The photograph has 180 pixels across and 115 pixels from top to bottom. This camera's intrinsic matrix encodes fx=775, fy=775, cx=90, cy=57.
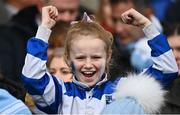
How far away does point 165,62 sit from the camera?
4410mm

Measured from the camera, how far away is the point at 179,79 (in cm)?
488

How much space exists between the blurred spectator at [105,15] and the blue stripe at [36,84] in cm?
324

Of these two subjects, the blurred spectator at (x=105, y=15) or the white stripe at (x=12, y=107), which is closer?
the white stripe at (x=12, y=107)

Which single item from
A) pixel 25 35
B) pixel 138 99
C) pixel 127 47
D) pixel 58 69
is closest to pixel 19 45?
pixel 25 35

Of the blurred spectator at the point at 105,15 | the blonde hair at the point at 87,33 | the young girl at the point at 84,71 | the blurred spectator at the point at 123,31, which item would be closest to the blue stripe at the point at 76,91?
the young girl at the point at 84,71

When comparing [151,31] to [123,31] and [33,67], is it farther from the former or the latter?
[123,31]

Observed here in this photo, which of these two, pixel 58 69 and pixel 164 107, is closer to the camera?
pixel 164 107

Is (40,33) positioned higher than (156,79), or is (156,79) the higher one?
(40,33)

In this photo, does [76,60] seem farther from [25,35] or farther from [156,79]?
[25,35]

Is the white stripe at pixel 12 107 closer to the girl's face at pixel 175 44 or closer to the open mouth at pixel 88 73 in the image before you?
the open mouth at pixel 88 73

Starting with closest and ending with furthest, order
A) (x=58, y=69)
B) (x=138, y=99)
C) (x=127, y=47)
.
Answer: (x=138, y=99), (x=58, y=69), (x=127, y=47)

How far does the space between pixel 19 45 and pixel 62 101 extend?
91.3 inches

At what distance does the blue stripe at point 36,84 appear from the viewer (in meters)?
4.30

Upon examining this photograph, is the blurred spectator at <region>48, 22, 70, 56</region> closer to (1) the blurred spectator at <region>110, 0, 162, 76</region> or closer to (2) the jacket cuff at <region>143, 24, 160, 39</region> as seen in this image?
(1) the blurred spectator at <region>110, 0, 162, 76</region>
